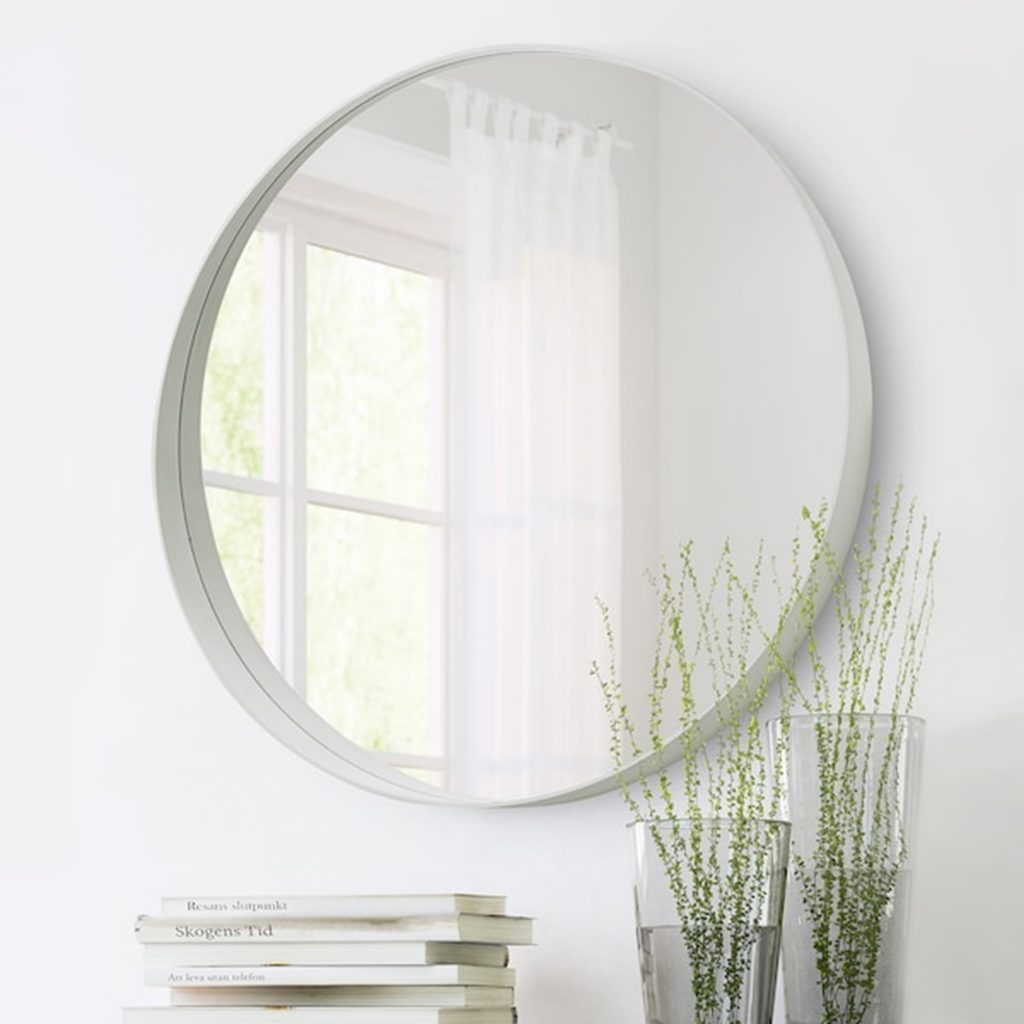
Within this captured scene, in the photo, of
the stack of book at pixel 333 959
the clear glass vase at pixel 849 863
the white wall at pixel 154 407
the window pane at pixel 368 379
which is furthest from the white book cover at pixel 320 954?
the window pane at pixel 368 379

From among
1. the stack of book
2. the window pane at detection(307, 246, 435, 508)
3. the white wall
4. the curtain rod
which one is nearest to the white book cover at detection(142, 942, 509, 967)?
the stack of book

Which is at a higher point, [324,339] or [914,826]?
[324,339]

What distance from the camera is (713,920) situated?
1319mm

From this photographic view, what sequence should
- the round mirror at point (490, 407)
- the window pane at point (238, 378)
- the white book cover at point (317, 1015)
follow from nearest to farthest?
1. the white book cover at point (317, 1015)
2. the round mirror at point (490, 407)
3. the window pane at point (238, 378)

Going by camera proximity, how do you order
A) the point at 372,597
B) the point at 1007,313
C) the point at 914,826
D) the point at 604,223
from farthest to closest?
the point at 372,597 → the point at 604,223 → the point at 1007,313 → the point at 914,826

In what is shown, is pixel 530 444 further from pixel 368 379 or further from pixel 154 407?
pixel 154 407

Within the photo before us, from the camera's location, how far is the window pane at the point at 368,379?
176cm

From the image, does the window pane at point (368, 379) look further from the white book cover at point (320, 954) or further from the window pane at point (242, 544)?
the white book cover at point (320, 954)

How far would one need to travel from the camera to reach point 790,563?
1525 mm

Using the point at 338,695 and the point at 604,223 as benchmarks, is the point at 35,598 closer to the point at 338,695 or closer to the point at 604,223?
the point at 338,695

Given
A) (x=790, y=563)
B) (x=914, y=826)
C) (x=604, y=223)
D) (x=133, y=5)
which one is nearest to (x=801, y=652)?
(x=790, y=563)

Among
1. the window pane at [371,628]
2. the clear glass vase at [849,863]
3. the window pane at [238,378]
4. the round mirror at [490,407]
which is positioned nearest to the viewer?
the clear glass vase at [849,863]

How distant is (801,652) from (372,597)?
442 mm

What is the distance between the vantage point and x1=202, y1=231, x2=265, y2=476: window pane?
1.85 m
